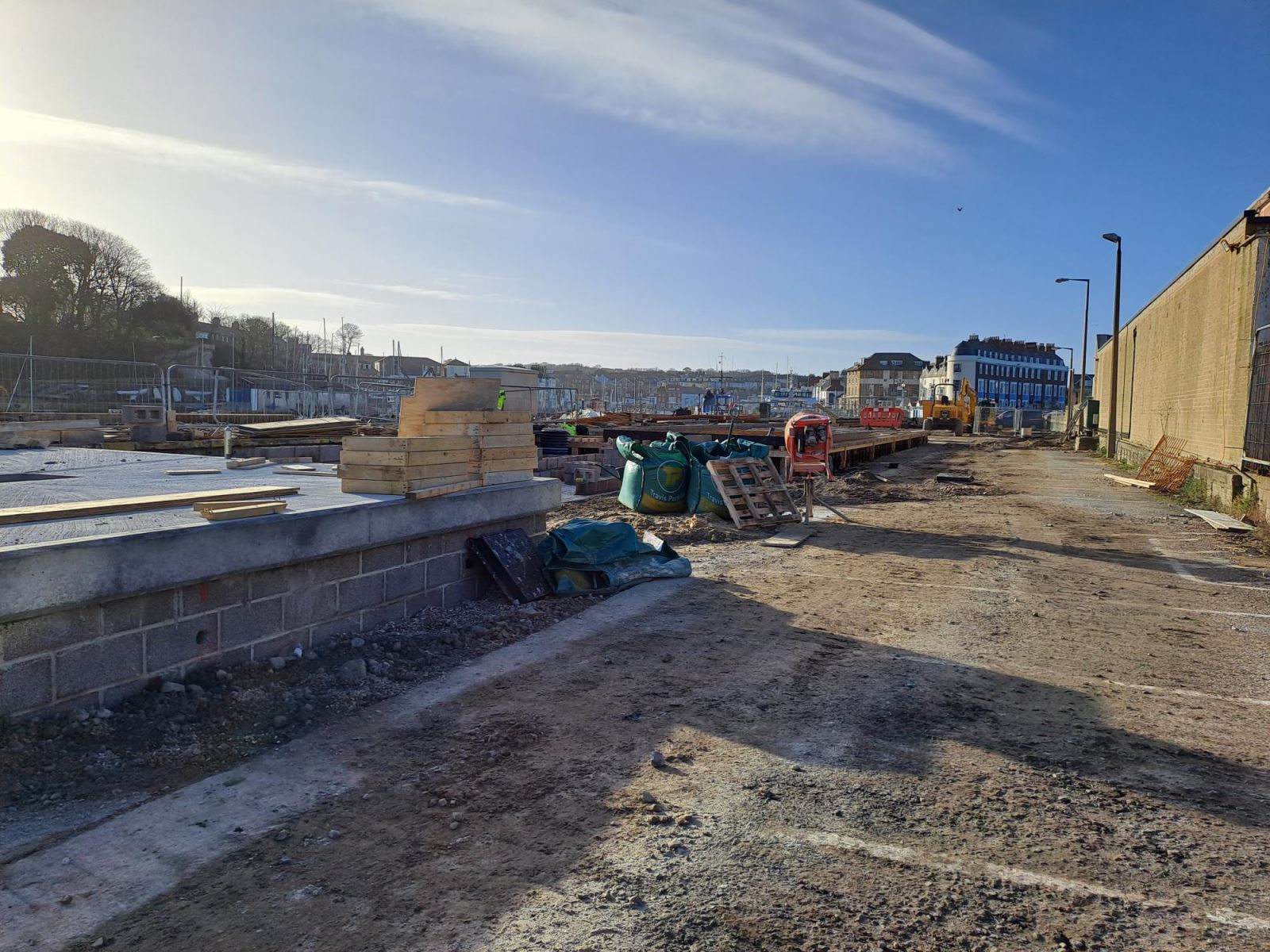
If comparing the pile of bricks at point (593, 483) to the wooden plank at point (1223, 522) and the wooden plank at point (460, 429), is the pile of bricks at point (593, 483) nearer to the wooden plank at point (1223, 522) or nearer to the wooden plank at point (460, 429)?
the wooden plank at point (460, 429)

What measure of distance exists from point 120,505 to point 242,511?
42.7 inches

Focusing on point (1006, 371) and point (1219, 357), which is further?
point (1006, 371)

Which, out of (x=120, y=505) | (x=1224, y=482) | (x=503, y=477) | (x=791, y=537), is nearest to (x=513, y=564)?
(x=503, y=477)

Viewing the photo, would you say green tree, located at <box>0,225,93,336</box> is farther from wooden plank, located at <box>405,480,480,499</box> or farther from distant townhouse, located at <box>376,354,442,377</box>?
wooden plank, located at <box>405,480,480,499</box>

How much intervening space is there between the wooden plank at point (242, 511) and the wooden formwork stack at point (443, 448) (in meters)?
1.23

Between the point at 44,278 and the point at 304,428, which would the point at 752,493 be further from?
the point at 44,278

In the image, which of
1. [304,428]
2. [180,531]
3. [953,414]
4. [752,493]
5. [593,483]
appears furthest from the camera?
[953,414]

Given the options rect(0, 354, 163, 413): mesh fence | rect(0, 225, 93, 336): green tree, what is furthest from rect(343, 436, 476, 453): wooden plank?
rect(0, 225, 93, 336): green tree

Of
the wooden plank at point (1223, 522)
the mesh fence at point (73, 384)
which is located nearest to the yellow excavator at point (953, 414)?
the wooden plank at point (1223, 522)

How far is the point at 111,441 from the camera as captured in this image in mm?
15297

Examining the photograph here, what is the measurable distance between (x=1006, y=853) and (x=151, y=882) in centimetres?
345

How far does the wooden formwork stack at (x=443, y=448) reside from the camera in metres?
7.09

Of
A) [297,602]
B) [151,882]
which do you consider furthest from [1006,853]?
[297,602]

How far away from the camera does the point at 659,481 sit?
13.9 metres
